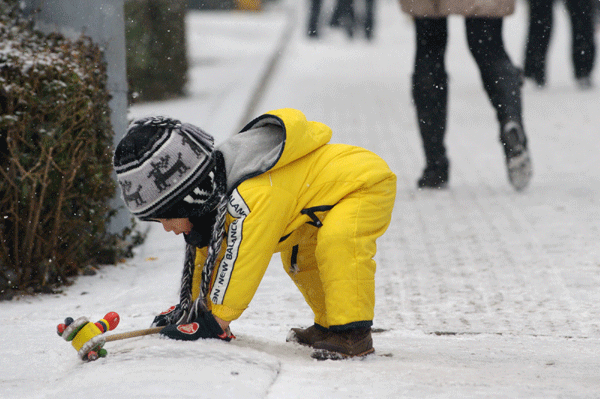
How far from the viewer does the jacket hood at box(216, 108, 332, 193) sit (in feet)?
8.49

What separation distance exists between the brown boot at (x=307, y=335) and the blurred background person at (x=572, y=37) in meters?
6.26

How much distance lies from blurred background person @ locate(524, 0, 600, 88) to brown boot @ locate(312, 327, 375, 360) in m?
6.41

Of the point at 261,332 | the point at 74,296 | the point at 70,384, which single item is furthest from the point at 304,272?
the point at 74,296

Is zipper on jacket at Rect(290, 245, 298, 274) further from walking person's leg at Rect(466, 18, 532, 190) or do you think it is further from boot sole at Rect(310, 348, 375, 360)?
walking person's leg at Rect(466, 18, 532, 190)

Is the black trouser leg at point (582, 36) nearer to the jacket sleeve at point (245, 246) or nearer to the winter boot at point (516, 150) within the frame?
the winter boot at point (516, 150)

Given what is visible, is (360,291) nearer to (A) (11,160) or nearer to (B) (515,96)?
(A) (11,160)

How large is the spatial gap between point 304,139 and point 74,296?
1445 mm

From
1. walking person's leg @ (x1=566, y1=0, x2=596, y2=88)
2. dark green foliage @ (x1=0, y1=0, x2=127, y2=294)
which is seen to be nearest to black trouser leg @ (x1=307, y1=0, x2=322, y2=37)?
walking person's leg @ (x1=566, y1=0, x2=596, y2=88)

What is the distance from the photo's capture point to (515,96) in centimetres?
493

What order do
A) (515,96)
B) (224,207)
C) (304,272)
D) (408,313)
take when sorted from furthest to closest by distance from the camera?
(515,96) < (408,313) < (304,272) < (224,207)

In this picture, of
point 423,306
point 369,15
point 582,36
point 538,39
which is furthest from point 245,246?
point 369,15

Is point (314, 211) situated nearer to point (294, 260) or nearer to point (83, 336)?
point (294, 260)

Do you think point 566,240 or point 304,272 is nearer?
point 304,272

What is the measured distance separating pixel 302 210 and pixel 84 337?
0.77m
